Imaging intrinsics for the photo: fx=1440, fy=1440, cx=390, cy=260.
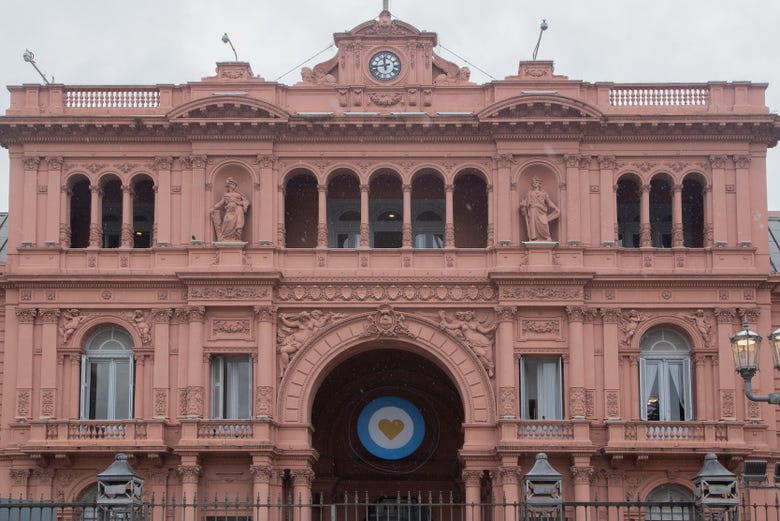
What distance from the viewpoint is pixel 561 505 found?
28.7 m

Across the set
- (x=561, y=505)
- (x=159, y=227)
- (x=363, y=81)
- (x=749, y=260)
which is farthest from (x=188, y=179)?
(x=561, y=505)

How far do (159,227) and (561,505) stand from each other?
26010 millimetres

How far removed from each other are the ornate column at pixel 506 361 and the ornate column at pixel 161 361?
37.7 feet

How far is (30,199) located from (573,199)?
760 inches

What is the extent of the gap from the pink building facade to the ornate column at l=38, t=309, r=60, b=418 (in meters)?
0.08

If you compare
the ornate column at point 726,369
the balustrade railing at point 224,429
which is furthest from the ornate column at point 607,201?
the balustrade railing at point 224,429

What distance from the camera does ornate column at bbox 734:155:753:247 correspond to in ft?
167

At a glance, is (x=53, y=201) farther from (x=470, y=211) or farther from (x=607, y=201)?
(x=607, y=201)

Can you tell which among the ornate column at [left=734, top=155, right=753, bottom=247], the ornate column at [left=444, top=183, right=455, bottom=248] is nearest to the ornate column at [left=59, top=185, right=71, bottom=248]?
the ornate column at [left=444, top=183, right=455, bottom=248]

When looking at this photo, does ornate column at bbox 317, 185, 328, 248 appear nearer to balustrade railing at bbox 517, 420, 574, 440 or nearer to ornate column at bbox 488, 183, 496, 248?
ornate column at bbox 488, 183, 496, 248

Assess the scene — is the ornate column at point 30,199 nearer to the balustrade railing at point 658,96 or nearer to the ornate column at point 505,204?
the ornate column at point 505,204

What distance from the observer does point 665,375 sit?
166ft

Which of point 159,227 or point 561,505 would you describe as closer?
point 561,505

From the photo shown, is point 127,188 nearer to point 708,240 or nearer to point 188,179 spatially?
point 188,179
